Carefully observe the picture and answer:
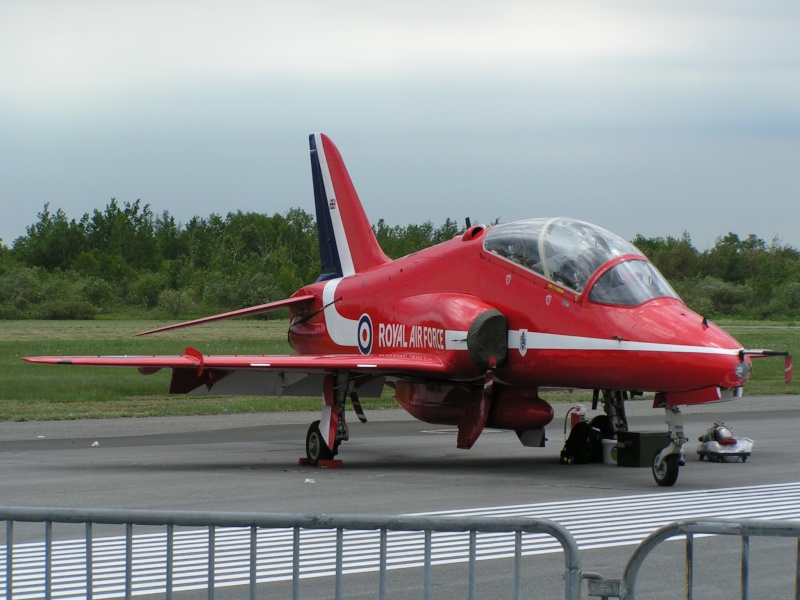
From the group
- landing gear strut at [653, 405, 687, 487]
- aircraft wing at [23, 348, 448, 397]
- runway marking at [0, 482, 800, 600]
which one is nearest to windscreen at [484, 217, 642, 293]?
aircraft wing at [23, 348, 448, 397]

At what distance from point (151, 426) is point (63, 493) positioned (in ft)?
31.4

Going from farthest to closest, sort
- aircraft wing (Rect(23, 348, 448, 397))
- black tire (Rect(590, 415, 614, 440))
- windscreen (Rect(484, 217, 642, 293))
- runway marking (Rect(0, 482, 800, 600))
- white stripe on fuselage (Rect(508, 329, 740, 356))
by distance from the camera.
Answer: black tire (Rect(590, 415, 614, 440)), aircraft wing (Rect(23, 348, 448, 397)), windscreen (Rect(484, 217, 642, 293)), white stripe on fuselage (Rect(508, 329, 740, 356)), runway marking (Rect(0, 482, 800, 600))

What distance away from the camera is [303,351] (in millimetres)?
18906

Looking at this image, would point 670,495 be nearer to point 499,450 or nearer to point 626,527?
point 626,527

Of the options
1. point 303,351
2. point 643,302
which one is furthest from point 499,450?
point 643,302

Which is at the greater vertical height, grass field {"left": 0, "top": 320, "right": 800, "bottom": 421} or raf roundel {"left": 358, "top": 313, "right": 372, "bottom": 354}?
raf roundel {"left": 358, "top": 313, "right": 372, "bottom": 354}

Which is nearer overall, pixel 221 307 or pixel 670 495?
pixel 670 495

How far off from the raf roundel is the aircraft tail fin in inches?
102

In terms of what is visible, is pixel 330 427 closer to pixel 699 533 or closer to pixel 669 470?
pixel 669 470

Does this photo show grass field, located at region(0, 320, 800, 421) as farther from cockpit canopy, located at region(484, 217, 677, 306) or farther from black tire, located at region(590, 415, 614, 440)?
cockpit canopy, located at region(484, 217, 677, 306)

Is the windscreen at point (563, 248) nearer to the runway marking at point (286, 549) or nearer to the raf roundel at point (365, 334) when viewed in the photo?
the raf roundel at point (365, 334)

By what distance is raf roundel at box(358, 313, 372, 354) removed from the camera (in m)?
16.7

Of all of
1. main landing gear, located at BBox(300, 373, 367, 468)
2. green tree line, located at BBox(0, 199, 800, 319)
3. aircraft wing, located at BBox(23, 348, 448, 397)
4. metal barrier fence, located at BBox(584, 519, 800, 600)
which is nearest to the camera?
metal barrier fence, located at BBox(584, 519, 800, 600)

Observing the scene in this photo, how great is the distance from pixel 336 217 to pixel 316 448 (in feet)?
19.7
